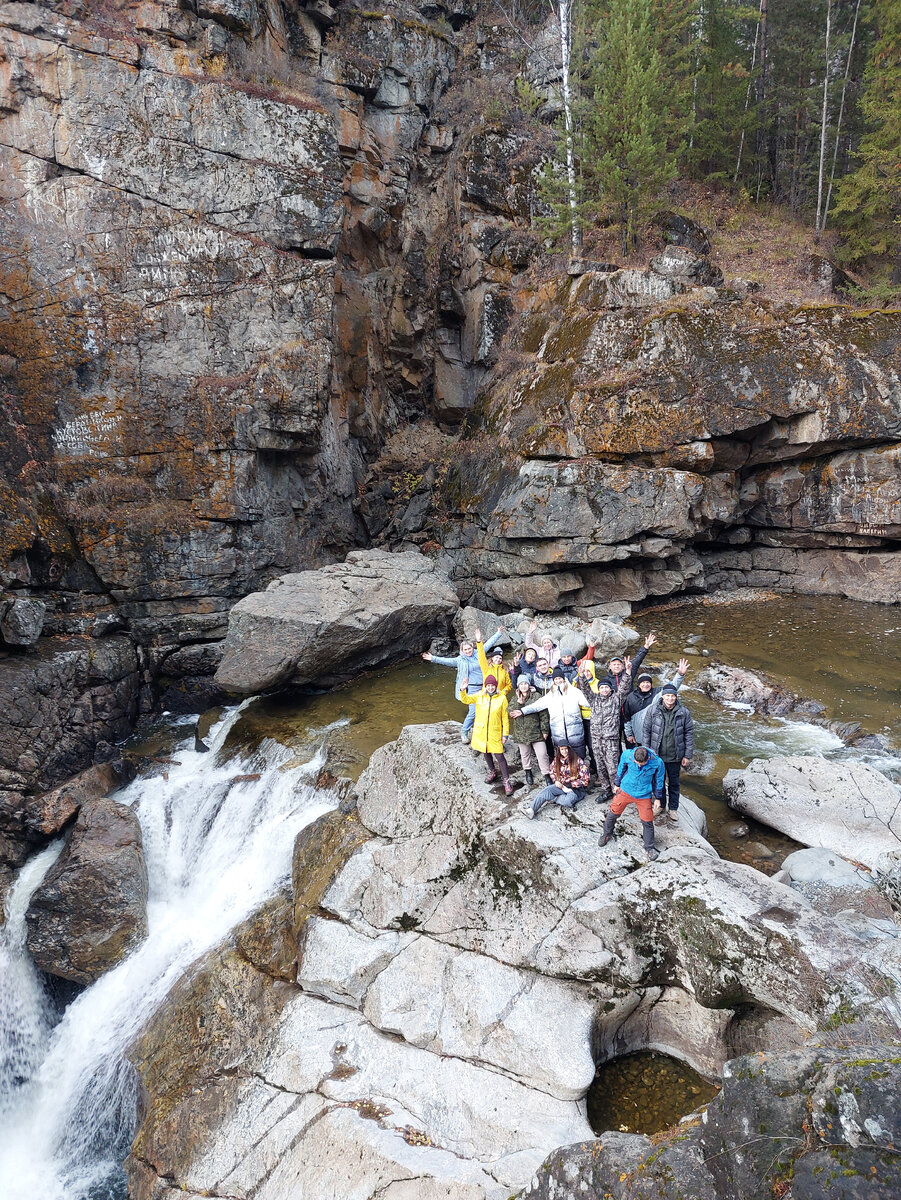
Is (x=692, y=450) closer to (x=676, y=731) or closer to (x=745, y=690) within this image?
(x=745, y=690)

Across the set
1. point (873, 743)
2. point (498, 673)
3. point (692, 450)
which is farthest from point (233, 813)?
point (692, 450)

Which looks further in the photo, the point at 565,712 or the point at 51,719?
the point at 51,719

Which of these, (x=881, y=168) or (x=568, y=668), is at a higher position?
(x=881, y=168)

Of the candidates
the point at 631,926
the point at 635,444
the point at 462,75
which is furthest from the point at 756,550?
the point at 462,75

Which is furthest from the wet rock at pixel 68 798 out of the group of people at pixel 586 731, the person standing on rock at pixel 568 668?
the person standing on rock at pixel 568 668

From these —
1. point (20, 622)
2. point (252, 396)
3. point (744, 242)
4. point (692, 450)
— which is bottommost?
point (20, 622)

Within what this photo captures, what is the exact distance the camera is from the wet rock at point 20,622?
1498cm

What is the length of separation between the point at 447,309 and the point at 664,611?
635 inches

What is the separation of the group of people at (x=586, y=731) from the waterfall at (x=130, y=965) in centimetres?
453

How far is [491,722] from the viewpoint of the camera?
9062 mm

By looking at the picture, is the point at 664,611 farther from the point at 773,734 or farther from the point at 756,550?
the point at 773,734

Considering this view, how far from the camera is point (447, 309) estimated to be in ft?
88.8

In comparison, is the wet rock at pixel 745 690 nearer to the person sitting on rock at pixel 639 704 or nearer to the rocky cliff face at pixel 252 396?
the rocky cliff face at pixel 252 396

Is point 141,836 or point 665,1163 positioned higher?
point 665,1163
